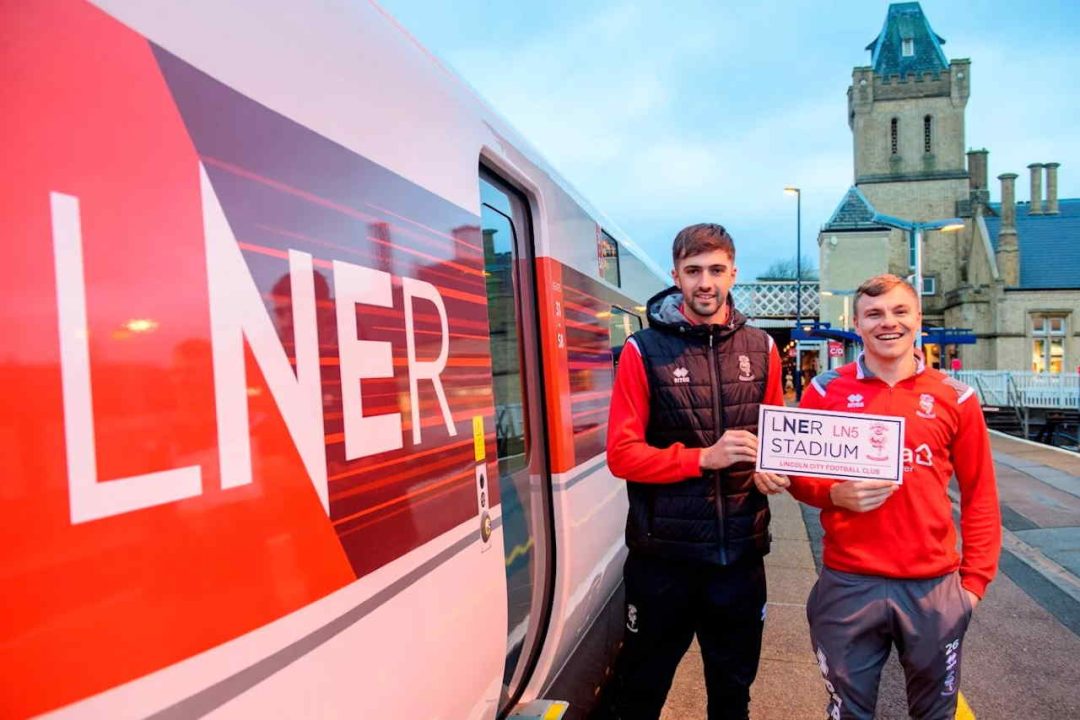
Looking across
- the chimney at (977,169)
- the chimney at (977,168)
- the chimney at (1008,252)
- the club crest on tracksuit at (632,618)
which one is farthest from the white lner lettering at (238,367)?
the chimney at (977,168)

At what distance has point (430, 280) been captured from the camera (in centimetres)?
202

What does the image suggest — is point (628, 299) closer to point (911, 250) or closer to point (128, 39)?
point (128, 39)

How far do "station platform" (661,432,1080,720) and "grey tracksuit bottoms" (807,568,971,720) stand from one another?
54.7 inches

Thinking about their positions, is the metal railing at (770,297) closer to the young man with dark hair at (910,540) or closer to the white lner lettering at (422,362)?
the young man with dark hair at (910,540)

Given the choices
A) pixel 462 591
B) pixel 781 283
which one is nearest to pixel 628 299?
pixel 462 591

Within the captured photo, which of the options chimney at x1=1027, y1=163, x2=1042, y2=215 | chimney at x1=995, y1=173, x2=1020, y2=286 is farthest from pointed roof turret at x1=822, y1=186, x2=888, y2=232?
chimney at x1=1027, y1=163, x2=1042, y2=215

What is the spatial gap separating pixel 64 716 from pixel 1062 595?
6.46 metres

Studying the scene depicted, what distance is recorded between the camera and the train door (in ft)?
9.81

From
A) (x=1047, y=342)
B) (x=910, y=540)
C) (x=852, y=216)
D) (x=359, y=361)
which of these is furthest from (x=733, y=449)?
(x=1047, y=342)

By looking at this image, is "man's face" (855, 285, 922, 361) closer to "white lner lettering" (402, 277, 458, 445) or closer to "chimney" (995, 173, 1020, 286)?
"white lner lettering" (402, 277, 458, 445)

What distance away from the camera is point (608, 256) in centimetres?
475

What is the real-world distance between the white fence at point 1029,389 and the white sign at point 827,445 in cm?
2236

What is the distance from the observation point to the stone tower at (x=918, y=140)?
132 ft

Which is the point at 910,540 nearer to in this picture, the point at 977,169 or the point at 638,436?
the point at 638,436
